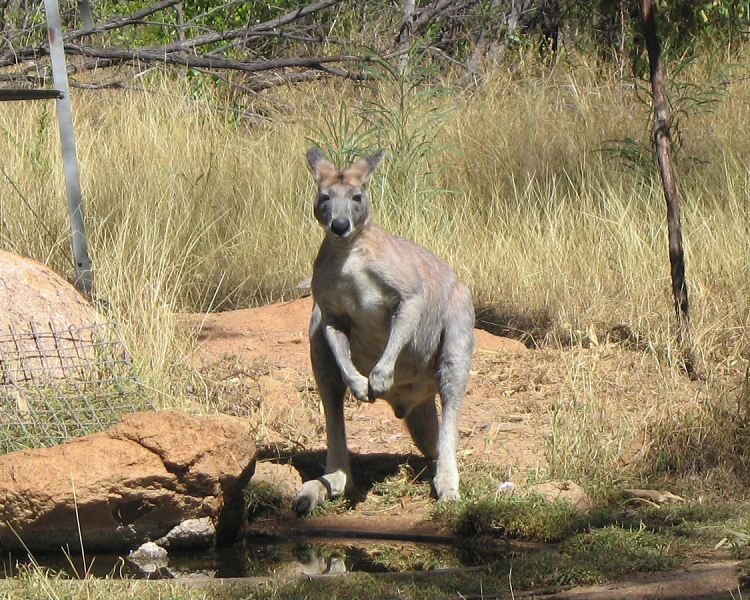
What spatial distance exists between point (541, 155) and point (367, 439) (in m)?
5.02

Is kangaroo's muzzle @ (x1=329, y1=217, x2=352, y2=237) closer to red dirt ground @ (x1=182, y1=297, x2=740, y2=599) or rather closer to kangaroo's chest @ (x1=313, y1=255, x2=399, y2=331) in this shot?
kangaroo's chest @ (x1=313, y1=255, x2=399, y2=331)

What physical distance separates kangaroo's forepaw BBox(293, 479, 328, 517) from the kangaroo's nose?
1207mm

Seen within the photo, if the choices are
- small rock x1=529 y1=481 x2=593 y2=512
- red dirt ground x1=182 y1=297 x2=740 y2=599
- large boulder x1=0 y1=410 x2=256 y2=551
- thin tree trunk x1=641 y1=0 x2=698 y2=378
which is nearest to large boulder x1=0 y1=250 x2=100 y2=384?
red dirt ground x1=182 y1=297 x2=740 y2=599

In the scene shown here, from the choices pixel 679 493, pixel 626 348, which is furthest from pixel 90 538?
pixel 626 348

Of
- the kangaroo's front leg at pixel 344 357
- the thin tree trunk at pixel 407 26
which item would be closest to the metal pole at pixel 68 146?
the kangaroo's front leg at pixel 344 357

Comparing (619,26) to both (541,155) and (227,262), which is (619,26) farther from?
(227,262)

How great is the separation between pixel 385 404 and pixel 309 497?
192cm

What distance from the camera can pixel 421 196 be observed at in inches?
370

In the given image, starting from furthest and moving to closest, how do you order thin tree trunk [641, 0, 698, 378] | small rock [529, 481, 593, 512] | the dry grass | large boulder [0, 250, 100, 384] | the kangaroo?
1. the dry grass
2. thin tree trunk [641, 0, 698, 378]
3. large boulder [0, 250, 100, 384]
4. the kangaroo
5. small rock [529, 481, 593, 512]

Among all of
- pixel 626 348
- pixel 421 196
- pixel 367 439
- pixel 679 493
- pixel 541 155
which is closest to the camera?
pixel 679 493

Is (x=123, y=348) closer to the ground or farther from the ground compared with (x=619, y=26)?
closer to the ground

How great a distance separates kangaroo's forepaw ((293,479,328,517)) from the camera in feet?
16.7

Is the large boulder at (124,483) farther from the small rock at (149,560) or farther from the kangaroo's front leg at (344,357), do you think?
the kangaroo's front leg at (344,357)

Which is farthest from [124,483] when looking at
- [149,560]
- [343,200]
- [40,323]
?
[40,323]
